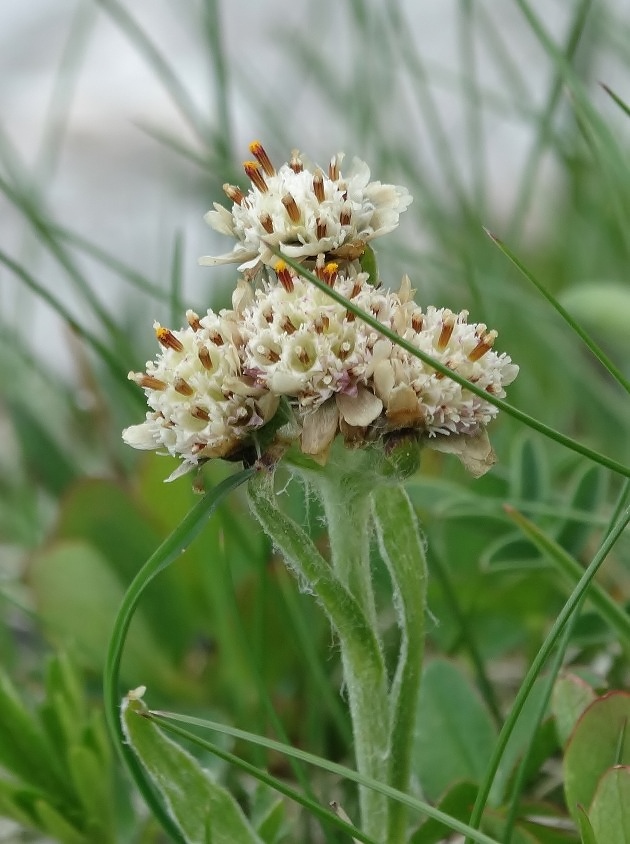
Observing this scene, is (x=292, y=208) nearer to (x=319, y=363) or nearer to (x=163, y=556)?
(x=319, y=363)

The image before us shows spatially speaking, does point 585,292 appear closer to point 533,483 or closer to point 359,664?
point 533,483

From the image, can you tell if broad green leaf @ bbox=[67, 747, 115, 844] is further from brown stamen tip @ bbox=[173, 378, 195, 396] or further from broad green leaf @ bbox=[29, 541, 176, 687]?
brown stamen tip @ bbox=[173, 378, 195, 396]

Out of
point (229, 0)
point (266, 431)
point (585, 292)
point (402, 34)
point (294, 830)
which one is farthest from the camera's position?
point (229, 0)

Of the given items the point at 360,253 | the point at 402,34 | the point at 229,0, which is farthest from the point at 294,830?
the point at 229,0

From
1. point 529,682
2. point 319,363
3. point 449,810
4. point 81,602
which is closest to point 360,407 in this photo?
point 319,363

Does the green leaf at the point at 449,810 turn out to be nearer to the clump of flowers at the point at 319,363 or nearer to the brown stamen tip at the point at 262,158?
the clump of flowers at the point at 319,363

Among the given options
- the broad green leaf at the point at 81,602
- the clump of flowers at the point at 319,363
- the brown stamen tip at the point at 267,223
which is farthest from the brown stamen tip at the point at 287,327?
the broad green leaf at the point at 81,602
